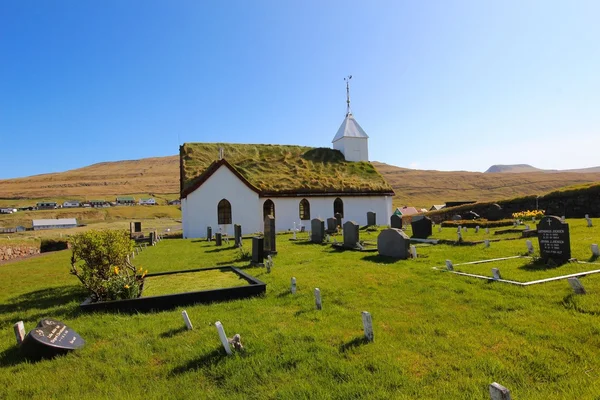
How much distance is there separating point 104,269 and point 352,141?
30.3 metres

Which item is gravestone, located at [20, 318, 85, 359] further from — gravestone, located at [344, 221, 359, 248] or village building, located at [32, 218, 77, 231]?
village building, located at [32, 218, 77, 231]

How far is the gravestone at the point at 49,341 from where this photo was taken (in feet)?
18.0

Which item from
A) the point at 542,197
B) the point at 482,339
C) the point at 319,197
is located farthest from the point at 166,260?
the point at 542,197

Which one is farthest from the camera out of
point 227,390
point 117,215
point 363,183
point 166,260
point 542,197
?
point 117,215

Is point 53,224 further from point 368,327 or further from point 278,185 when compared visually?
point 368,327

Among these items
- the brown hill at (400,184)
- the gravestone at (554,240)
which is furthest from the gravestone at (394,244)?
the brown hill at (400,184)

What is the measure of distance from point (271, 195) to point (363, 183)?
8844 millimetres

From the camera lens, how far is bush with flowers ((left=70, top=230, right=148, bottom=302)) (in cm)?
823

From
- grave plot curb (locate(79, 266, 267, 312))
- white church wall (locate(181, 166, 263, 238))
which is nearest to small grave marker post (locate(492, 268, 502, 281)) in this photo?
grave plot curb (locate(79, 266, 267, 312))

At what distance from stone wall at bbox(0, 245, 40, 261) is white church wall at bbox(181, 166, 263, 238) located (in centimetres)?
1127

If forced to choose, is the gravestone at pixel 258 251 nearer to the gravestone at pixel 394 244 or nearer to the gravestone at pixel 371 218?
the gravestone at pixel 394 244

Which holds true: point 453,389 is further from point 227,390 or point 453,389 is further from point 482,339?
point 227,390

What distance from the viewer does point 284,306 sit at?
7.61m

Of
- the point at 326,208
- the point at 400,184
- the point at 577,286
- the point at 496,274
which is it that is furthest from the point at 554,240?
the point at 400,184
